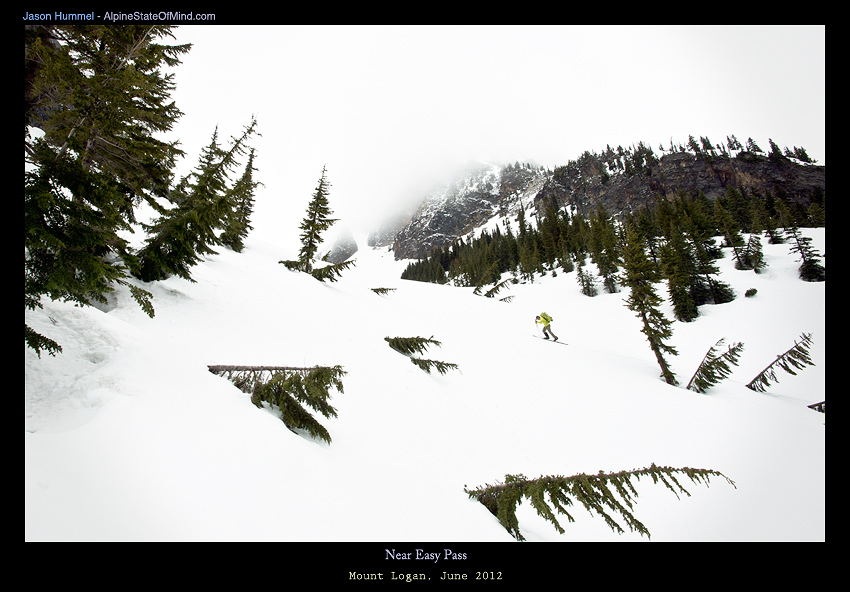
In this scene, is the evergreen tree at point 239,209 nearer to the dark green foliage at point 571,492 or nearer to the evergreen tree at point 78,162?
the evergreen tree at point 78,162

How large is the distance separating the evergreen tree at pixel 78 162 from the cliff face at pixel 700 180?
102418mm

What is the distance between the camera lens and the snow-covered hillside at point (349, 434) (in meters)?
2.61

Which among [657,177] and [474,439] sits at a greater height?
[657,177]

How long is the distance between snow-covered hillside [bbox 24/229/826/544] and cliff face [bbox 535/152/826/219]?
307ft

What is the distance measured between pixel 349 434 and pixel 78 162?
5.30 m

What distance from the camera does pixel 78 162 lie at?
12.8 ft

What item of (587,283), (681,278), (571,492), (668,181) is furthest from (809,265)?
(668,181)

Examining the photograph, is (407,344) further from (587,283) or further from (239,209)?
(587,283)

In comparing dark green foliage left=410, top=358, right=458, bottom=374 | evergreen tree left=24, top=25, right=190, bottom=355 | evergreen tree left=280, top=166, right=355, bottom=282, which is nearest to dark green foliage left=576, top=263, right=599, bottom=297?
evergreen tree left=280, top=166, right=355, bottom=282

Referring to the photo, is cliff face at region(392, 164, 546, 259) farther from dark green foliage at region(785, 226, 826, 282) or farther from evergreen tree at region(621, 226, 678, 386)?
evergreen tree at region(621, 226, 678, 386)
